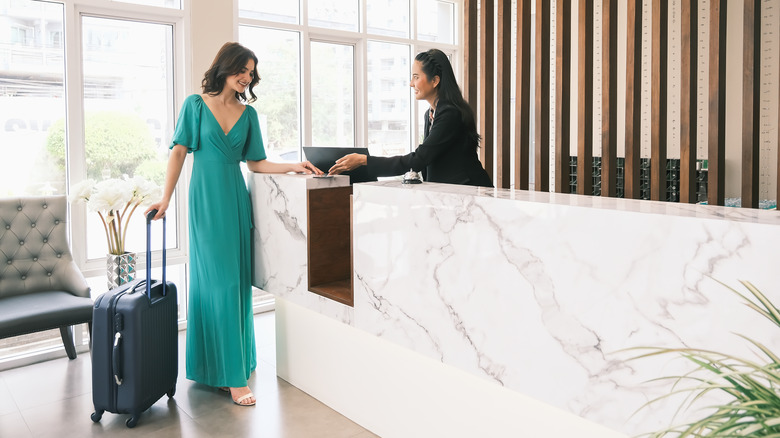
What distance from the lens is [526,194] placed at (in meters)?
2.15

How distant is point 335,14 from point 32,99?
2.48 metres

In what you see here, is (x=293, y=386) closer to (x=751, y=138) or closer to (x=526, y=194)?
(x=526, y=194)

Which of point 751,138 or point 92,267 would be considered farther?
point 92,267

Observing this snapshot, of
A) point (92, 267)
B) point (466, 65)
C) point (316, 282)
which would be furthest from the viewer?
point (92, 267)

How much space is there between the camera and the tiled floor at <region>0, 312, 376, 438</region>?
9.78ft

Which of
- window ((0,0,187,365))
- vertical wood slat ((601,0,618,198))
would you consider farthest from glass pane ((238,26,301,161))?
vertical wood slat ((601,0,618,198))

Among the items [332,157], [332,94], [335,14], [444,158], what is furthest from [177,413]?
[335,14]

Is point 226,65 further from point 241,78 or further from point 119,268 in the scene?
point 119,268

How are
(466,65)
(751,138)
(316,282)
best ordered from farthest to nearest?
1. (466,65)
2. (316,282)
3. (751,138)

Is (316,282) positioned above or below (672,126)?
below

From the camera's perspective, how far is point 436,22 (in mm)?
6207

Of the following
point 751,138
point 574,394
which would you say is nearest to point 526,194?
point 574,394

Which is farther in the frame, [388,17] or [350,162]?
[388,17]

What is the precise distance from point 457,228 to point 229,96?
5.76ft
